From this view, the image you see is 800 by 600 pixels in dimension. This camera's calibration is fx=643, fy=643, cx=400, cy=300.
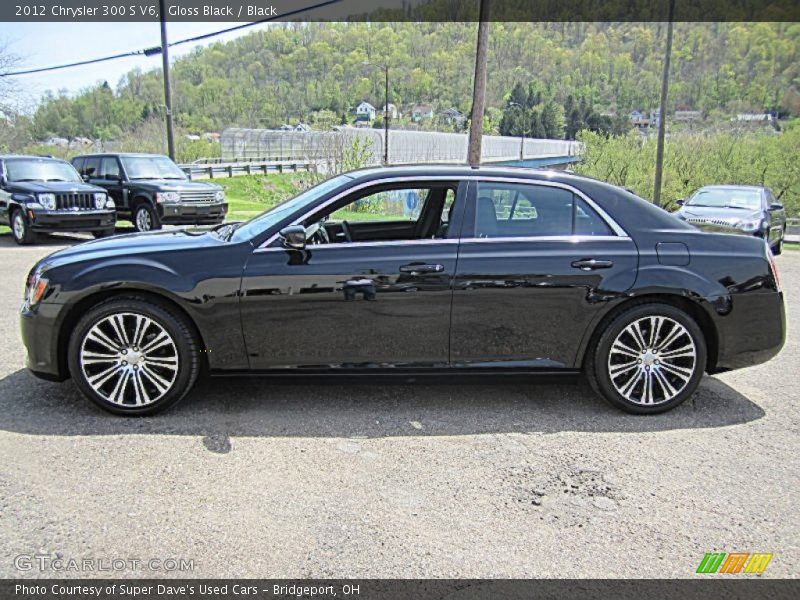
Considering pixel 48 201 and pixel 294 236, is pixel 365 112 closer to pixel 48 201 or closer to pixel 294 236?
pixel 48 201

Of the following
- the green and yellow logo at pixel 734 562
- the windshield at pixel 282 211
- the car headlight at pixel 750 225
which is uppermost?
the windshield at pixel 282 211

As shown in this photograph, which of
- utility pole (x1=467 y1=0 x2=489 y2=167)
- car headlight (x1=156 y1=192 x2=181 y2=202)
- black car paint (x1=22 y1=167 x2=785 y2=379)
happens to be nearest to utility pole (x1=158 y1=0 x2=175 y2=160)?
car headlight (x1=156 y1=192 x2=181 y2=202)

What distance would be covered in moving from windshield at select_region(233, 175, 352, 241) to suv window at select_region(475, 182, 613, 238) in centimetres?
99

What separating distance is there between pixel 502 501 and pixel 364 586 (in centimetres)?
95

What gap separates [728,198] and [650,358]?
488 inches

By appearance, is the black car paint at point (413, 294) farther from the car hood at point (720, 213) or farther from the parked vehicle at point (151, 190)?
the parked vehicle at point (151, 190)

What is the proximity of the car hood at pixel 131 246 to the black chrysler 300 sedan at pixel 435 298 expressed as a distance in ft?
0.08

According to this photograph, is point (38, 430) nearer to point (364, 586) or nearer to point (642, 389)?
point (364, 586)

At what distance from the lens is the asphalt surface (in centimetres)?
280

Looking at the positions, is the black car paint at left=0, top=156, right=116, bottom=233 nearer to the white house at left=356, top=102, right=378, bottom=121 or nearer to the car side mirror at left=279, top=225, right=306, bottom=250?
the car side mirror at left=279, top=225, right=306, bottom=250

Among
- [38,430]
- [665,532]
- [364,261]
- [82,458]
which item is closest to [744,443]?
[665,532]


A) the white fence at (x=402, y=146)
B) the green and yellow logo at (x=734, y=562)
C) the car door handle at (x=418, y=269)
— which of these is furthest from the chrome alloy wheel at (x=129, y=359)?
the white fence at (x=402, y=146)

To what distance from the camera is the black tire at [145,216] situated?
14633mm

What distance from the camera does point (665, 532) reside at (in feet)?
9.89
